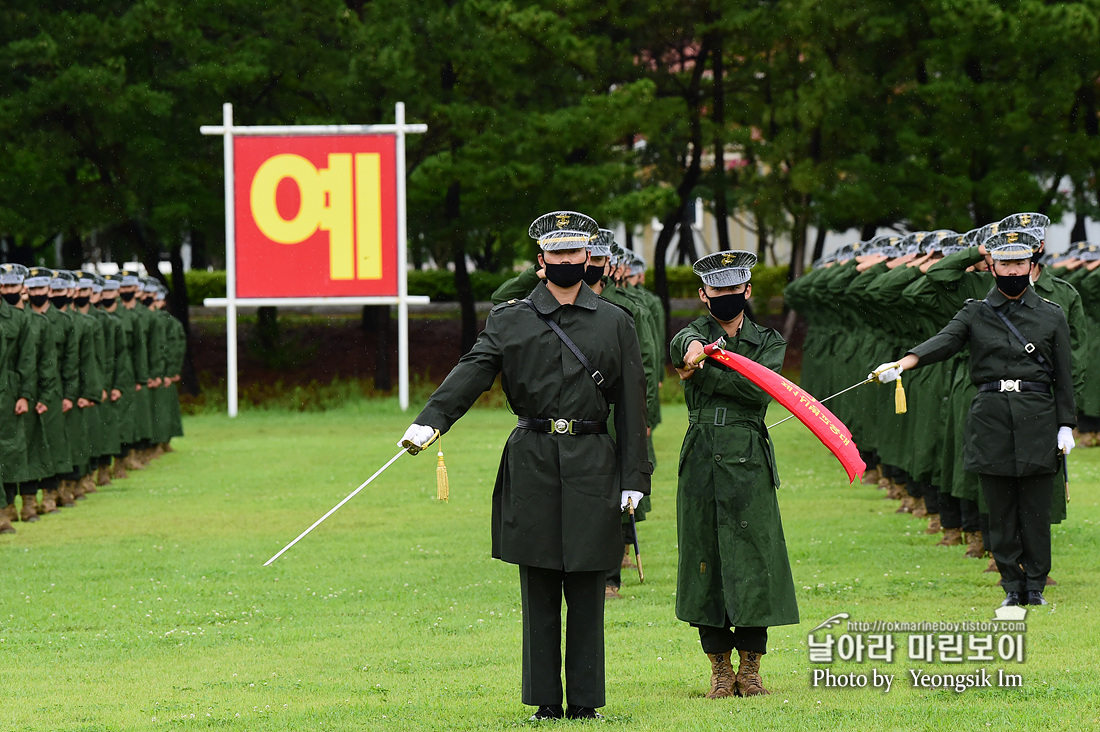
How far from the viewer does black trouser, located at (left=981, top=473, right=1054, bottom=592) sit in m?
9.70

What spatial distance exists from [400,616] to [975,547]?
4358 millimetres

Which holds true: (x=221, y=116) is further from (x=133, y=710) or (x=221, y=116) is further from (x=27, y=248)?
(x=133, y=710)

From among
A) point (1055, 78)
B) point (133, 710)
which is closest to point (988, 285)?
point (133, 710)

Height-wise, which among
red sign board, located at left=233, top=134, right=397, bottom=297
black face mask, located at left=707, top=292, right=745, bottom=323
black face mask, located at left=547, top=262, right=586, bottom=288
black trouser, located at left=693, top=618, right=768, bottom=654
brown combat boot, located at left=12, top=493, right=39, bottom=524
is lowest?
brown combat boot, located at left=12, top=493, right=39, bottom=524

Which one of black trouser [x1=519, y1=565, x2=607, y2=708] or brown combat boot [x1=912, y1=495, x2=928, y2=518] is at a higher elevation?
black trouser [x1=519, y1=565, x2=607, y2=708]

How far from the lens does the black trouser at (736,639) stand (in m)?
7.28

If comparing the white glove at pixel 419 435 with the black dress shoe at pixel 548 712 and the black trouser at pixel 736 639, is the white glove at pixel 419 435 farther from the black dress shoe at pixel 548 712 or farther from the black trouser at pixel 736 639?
the black trouser at pixel 736 639

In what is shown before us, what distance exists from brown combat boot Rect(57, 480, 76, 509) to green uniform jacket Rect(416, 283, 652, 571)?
10.6 meters

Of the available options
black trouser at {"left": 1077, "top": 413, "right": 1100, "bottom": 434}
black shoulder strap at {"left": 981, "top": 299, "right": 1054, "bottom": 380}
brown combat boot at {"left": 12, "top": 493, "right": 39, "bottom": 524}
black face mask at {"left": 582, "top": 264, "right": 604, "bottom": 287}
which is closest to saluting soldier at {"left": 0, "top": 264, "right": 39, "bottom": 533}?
brown combat boot at {"left": 12, "top": 493, "right": 39, "bottom": 524}

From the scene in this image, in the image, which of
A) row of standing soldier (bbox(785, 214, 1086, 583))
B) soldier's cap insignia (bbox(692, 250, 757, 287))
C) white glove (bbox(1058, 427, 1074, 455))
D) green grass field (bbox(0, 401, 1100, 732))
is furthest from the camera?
row of standing soldier (bbox(785, 214, 1086, 583))

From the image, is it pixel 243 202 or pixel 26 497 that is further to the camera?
pixel 243 202

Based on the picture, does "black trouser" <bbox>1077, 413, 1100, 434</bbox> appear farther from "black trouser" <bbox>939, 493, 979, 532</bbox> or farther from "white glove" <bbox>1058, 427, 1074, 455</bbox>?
"white glove" <bbox>1058, 427, 1074, 455</bbox>

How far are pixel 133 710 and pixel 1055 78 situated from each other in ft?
84.8

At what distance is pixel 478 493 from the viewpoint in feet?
55.4
